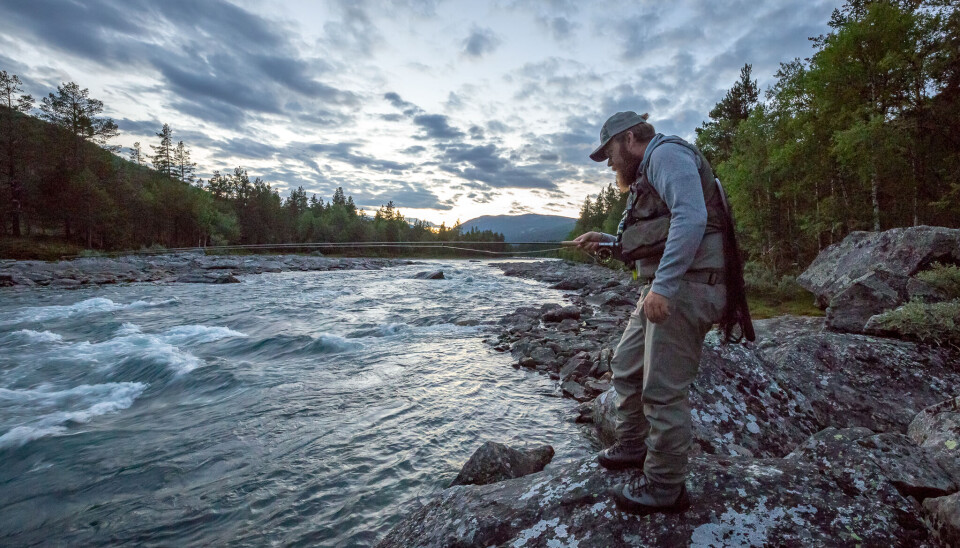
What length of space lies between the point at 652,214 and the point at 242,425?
707 centimetres

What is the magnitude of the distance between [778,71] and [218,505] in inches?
1501

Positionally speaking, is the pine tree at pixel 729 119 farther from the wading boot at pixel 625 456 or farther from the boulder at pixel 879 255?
the wading boot at pixel 625 456

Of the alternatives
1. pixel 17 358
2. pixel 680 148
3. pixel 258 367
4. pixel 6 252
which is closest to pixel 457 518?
pixel 680 148

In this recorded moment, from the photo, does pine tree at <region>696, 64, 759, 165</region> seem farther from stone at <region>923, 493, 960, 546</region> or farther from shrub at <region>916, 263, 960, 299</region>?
stone at <region>923, 493, 960, 546</region>

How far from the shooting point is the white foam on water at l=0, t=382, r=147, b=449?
6578 millimetres

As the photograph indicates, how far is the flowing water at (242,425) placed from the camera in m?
4.60

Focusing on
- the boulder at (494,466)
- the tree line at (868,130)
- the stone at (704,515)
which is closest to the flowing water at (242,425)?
the boulder at (494,466)

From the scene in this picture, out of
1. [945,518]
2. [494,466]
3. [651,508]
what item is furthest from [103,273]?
[945,518]

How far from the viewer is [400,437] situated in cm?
Answer: 640

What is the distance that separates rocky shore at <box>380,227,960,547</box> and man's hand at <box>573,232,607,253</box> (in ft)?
5.98

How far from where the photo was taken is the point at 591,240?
368 cm

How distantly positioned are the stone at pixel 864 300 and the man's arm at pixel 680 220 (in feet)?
27.3

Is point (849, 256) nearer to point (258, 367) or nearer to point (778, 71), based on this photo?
point (258, 367)

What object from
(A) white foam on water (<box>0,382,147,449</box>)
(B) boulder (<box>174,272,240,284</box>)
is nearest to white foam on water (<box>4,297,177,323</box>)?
(B) boulder (<box>174,272,240,284</box>)
